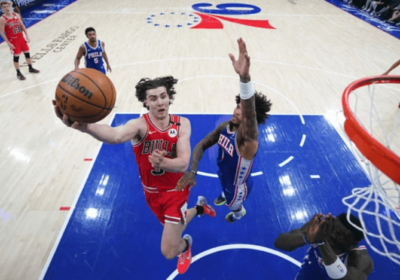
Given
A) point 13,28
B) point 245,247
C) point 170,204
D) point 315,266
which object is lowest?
point 245,247

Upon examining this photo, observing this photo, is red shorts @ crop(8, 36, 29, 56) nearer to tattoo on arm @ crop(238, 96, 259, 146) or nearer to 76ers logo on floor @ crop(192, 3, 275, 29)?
76ers logo on floor @ crop(192, 3, 275, 29)

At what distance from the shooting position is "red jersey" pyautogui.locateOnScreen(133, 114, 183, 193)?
266 centimetres

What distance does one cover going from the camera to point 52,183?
13.3 feet

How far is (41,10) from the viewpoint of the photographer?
13102 mm

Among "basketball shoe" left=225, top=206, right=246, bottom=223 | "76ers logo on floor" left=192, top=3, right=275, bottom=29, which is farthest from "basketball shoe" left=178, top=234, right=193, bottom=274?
"76ers logo on floor" left=192, top=3, right=275, bottom=29

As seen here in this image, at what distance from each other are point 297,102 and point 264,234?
3.73 m

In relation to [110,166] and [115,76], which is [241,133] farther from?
[115,76]

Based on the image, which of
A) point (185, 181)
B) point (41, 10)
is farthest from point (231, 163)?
point (41, 10)

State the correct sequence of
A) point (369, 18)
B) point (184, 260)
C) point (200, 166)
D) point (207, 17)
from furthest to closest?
1. point (369, 18)
2. point (207, 17)
3. point (200, 166)
4. point (184, 260)

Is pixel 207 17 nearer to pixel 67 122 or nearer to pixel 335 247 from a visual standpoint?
pixel 67 122

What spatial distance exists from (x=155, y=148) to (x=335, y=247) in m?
1.76

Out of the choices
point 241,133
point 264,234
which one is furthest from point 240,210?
point 241,133

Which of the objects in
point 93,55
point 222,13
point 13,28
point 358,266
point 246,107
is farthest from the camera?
point 222,13

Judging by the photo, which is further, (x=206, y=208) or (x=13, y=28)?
(x=13, y=28)
